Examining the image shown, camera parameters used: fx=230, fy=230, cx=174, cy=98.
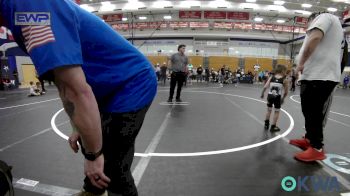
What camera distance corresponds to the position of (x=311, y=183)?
225 cm

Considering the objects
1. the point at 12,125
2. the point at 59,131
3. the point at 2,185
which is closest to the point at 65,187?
the point at 2,185

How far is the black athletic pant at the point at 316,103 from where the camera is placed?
2668 millimetres

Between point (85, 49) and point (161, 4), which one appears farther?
point (161, 4)

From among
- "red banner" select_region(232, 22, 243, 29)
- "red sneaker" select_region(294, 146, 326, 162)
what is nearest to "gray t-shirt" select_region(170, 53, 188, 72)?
"red sneaker" select_region(294, 146, 326, 162)

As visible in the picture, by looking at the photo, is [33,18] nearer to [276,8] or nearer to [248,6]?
[248,6]

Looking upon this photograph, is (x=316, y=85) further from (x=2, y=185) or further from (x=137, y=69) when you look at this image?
(x=2, y=185)

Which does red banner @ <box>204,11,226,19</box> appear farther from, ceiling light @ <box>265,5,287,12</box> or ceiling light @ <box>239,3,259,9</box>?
ceiling light @ <box>265,5,287,12</box>

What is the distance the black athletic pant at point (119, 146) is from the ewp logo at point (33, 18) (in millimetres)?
518

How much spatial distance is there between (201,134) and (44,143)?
2.41m

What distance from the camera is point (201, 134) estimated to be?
12.7 ft

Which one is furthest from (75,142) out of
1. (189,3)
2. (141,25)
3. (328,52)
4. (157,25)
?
(141,25)

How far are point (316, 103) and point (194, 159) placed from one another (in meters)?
1.58

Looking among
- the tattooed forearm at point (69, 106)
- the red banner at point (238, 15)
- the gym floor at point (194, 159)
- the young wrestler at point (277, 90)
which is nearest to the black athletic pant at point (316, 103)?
the gym floor at point (194, 159)

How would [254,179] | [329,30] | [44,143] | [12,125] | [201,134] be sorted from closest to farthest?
[254,179], [329,30], [44,143], [201,134], [12,125]
